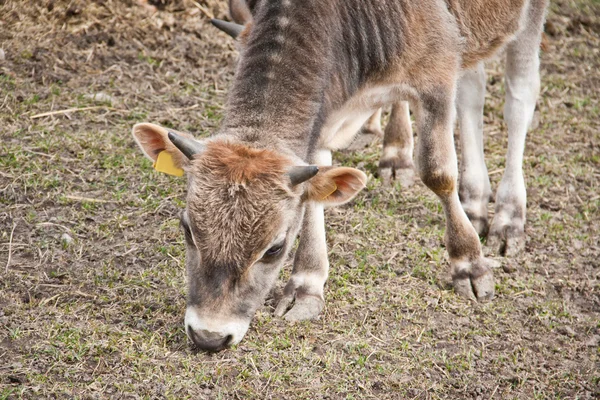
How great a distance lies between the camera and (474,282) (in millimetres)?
6336

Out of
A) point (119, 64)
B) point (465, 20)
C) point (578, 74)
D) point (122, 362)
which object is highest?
point (465, 20)

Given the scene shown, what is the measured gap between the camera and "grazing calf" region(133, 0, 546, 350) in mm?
4824

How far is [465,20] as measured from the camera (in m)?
6.40

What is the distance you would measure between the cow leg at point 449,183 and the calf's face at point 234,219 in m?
1.19

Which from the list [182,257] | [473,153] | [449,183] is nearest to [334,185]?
[449,183]

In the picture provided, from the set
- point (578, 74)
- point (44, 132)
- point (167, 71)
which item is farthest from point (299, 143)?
point (578, 74)

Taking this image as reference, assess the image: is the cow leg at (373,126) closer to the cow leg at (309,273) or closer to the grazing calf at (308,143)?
the grazing calf at (308,143)

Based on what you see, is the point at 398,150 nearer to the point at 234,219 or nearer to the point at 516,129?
the point at 516,129

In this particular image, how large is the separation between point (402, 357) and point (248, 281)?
1163 mm

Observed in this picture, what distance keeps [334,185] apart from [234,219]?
28.0 inches

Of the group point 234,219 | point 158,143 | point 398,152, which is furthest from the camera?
point 398,152

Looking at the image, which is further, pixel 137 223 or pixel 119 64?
pixel 119 64

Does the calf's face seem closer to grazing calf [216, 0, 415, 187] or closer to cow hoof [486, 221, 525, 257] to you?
cow hoof [486, 221, 525, 257]

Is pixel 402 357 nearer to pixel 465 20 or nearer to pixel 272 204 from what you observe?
pixel 272 204
